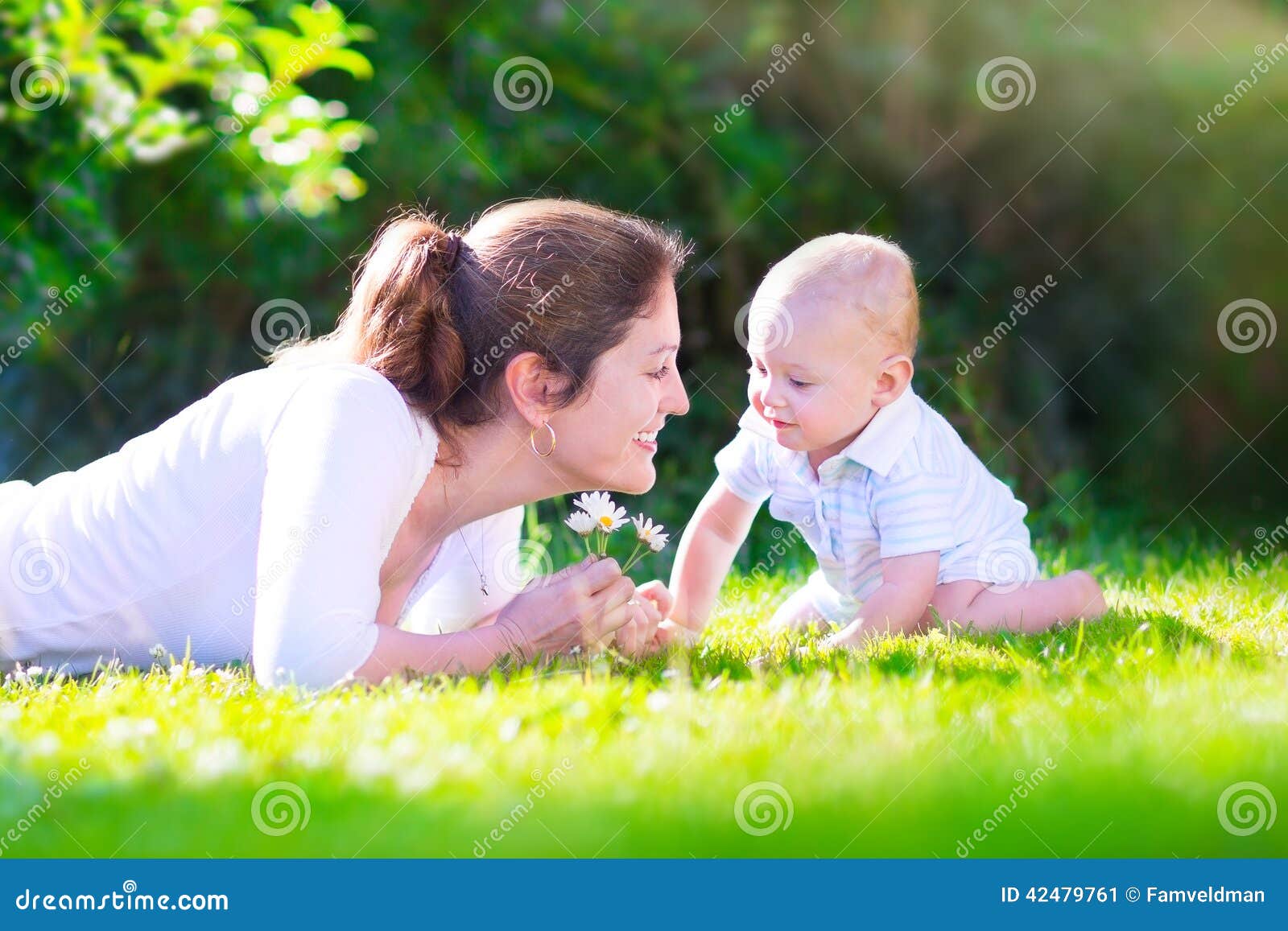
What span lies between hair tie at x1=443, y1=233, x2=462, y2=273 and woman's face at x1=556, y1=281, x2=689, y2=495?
442 millimetres

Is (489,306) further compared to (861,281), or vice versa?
(861,281)

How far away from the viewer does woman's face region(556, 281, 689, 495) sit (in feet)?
10.4

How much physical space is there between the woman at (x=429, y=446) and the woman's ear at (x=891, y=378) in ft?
1.85

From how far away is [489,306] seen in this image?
3.13m

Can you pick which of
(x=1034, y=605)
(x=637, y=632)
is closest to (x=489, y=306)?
(x=637, y=632)

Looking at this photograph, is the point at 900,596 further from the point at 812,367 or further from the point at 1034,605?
the point at 812,367

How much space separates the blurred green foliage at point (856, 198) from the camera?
6391 mm

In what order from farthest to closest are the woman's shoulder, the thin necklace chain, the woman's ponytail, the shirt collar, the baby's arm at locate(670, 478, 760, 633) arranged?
the baby's arm at locate(670, 478, 760, 633)
the thin necklace chain
the shirt collar
the woman's ponytail
the woman's shoulder

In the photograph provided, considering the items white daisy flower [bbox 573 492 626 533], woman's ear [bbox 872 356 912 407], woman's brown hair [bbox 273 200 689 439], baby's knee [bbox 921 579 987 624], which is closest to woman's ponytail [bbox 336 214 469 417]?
woman's brown hair [bbox 273 200 689 439]

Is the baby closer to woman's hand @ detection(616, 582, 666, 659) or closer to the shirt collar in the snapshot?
the shirt collar

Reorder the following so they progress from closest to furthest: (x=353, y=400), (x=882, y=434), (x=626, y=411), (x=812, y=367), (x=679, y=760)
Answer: (x=679, y=760)
(x=353, y=400)
(x=626, y=411)
(x=812, y=367)
(x=882, y=434)

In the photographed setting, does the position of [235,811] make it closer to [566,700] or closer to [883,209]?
[566,700]

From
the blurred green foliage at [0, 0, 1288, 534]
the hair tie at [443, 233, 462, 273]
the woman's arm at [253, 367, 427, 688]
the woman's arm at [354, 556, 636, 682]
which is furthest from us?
the blurred green foliage at [0, 0, 1288, 534]

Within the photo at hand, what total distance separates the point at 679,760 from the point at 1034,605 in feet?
5.57
